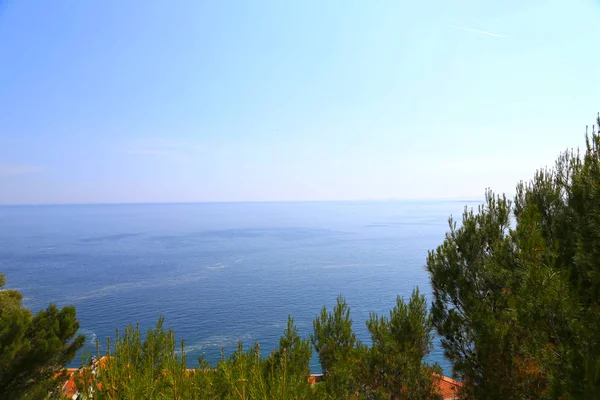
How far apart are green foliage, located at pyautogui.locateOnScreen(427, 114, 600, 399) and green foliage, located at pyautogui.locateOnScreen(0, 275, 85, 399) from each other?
14.2 metres

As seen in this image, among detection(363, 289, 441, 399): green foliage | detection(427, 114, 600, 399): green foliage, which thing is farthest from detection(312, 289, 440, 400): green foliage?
detection(427, 114, 600, 399): green foliage

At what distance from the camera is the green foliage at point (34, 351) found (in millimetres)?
11031

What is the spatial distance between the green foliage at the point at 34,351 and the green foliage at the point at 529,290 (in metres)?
14.2

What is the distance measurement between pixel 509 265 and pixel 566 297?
3.22 metres

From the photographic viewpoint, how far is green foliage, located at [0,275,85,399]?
11031 mm

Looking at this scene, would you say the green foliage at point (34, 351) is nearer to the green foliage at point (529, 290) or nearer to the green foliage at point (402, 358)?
the green foliage at point (402, 358)

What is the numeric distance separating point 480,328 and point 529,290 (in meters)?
4.71

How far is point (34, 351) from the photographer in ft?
38.5

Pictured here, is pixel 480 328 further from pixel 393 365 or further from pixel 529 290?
pixel 529 290

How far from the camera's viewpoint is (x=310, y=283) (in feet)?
208

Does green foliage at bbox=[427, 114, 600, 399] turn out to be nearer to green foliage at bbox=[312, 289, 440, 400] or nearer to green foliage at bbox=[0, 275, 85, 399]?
green foliage at bbox=[312, 289, 440, 400]

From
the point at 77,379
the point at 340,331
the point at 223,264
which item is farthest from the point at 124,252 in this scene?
the point at 77,379

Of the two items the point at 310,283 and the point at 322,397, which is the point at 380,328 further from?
the point at 310,283

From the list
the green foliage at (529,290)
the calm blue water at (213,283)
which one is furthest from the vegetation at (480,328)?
the calm blue water at (213,283)
